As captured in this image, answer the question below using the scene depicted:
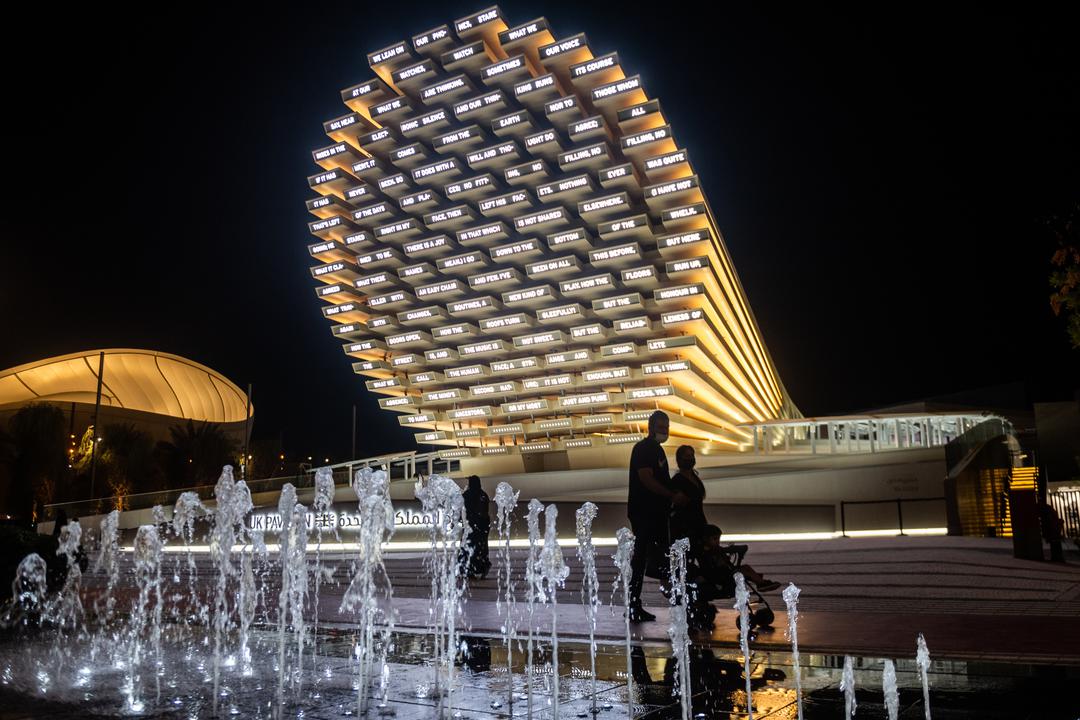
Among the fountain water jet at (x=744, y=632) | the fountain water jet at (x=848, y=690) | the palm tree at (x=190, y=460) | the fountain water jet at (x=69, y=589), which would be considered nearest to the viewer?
the fountain water jet at (x=848, y=690)

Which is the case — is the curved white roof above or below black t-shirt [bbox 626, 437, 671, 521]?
above

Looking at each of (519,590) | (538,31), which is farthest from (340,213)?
(519,590)

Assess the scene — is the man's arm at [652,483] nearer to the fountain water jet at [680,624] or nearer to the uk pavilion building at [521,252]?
the fountain water jet at [680,624]

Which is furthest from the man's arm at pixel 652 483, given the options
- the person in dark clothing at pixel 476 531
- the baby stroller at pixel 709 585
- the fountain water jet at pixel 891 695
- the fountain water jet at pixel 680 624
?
the person in dark clothing at pixel 476 531

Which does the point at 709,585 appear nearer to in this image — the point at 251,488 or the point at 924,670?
the point at 924,670

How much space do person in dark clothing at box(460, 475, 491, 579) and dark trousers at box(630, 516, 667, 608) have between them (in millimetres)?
5832

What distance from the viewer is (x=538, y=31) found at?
36062 mm

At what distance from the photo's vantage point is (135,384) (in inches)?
2879

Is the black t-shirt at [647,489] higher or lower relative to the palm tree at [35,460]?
lower

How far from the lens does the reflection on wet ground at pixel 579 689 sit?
452 centimetres

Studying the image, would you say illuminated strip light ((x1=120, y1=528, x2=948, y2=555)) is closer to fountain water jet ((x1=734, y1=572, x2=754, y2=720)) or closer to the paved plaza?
the paved plaza

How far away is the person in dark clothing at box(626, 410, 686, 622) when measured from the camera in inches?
320

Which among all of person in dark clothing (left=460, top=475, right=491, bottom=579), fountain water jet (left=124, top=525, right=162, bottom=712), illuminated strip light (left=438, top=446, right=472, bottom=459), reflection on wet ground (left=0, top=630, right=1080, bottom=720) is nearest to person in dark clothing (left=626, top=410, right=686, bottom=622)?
reflection on wet ground (left=0, top=630, right=1080, bottom=720)

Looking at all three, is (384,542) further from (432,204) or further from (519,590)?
(432,204)
